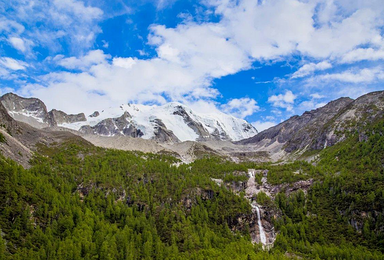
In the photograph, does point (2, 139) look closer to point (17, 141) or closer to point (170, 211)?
point (17, 141)

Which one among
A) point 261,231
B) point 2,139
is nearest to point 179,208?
point 261,231

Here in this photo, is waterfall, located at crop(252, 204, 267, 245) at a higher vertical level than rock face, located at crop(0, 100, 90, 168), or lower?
lower

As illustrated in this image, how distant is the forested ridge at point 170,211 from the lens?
3634 inches

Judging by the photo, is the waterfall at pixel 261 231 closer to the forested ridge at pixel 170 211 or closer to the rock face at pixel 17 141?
the forested ridge at pixel 170 211

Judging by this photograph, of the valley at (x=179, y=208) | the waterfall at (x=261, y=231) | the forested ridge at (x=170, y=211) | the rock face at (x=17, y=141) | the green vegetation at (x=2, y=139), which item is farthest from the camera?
the rock face at (x=17, y=141)

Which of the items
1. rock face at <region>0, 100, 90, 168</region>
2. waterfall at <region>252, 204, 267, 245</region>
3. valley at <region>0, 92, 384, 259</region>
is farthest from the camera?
rock face at <region>0, 100, 90, 168</region>

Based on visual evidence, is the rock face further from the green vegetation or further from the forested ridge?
the forested ridge

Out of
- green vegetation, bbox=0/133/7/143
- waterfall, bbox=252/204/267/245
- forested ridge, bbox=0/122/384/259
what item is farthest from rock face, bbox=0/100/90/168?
waterfall, bbox=252/204/267/245

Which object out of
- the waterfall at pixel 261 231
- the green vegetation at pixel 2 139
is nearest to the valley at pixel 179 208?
the waterfall at pixel 261 231

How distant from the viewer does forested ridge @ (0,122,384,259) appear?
303 ft

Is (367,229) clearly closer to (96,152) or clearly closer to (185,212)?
(185,212)

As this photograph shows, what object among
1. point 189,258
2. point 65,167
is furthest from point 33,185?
point 189,258

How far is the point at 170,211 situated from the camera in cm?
13125

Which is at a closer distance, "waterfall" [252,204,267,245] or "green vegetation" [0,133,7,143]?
"waterfall" [252,204,267,245]
